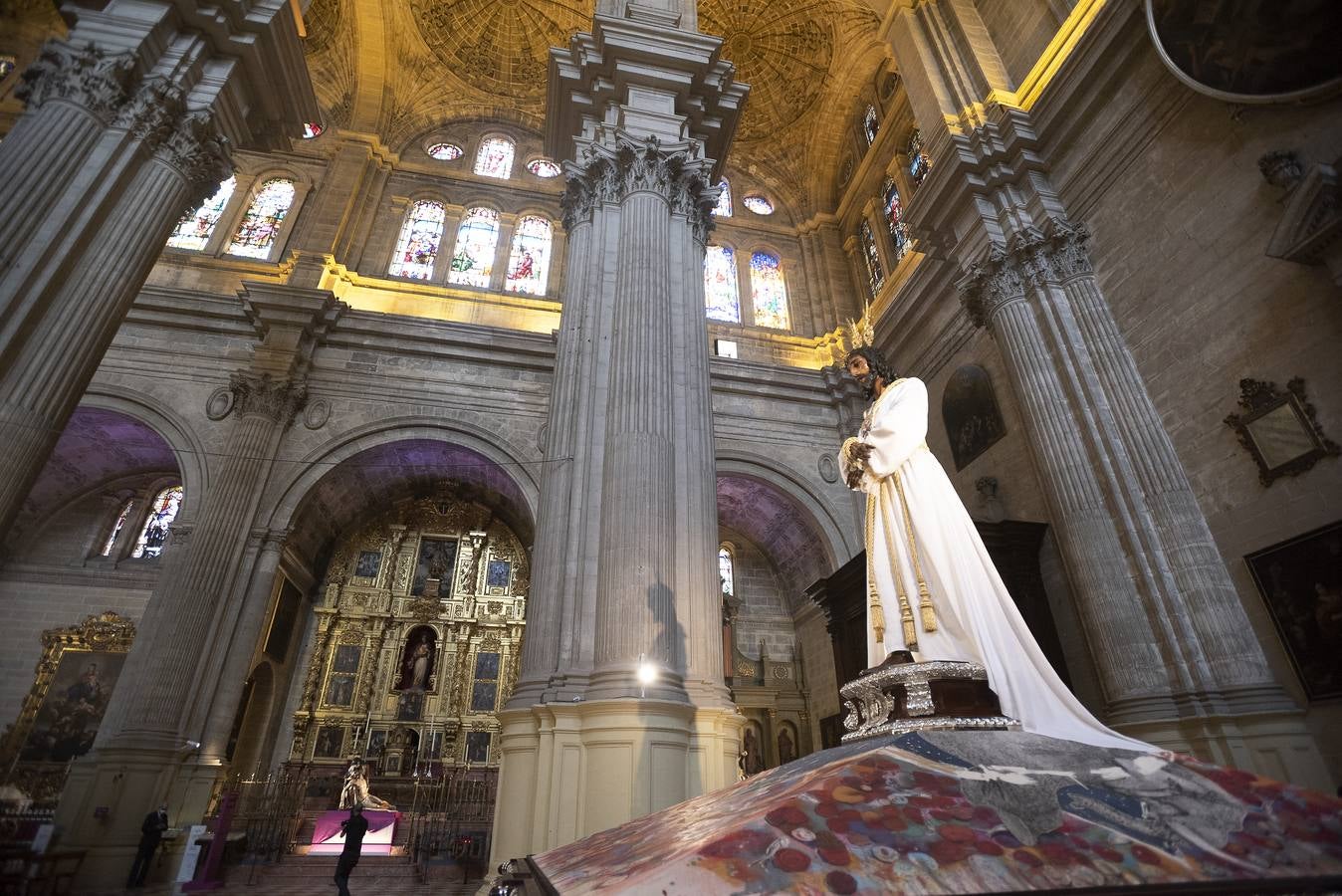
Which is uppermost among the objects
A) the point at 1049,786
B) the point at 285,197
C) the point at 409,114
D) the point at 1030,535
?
the point at 409,114

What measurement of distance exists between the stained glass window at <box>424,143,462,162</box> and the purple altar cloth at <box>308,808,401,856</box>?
48.4ft

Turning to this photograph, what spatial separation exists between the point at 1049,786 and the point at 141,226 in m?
8.11

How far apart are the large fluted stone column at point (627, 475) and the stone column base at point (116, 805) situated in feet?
21.7

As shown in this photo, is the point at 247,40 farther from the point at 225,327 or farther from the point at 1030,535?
the point at 1030,535

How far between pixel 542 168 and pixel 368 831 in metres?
15.2

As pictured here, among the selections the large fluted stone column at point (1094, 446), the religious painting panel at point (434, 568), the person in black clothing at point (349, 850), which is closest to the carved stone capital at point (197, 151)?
the person in black clothing at point (349, 850)

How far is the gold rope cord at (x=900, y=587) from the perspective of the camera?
3.06 m

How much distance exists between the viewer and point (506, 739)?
5.50 metres

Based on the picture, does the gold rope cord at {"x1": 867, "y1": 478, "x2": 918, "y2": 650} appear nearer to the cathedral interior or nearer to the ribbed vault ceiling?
the cathedral interior

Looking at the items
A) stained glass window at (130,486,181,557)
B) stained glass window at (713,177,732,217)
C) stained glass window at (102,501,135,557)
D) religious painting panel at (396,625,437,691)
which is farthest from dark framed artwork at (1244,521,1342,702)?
stained glass window at (102,501,135,557)

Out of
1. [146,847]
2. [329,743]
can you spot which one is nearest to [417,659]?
[329,743]

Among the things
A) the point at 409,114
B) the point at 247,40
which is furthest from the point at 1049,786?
the point at 409,114

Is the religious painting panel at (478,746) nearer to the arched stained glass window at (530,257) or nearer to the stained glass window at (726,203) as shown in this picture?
the arched stained glass window at (530,257)

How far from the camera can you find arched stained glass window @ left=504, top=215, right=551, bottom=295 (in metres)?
15.1
